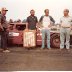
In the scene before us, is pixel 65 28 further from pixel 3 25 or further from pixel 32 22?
pixel 3 25

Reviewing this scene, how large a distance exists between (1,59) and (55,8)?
16.5 feet

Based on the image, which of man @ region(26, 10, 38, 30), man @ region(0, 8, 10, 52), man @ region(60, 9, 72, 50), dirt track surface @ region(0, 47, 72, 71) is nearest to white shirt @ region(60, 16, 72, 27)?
man @ region(60, 9, 72, 50)

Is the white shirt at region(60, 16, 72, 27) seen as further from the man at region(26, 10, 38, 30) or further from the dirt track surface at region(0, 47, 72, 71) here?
the man at region(26, 10, 38, 30)

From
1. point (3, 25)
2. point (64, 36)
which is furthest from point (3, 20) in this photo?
point (64, 36)

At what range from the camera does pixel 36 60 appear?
28.8ft

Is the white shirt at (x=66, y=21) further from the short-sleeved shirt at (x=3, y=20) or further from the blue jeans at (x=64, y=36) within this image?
the short-sleeved shirt at (x=3, y=20)

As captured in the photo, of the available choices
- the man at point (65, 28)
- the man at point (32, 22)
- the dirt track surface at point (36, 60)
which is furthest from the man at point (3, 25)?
the man at point (65, 28)

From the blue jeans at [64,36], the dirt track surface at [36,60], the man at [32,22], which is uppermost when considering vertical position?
the man at [32,22]

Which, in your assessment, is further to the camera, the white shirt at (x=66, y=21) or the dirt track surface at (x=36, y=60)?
the white shirt at (x=66, y=21)

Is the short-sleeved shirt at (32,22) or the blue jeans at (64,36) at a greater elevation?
the short-sleeved shirt at (32,22)

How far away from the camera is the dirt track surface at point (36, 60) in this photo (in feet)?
25.3

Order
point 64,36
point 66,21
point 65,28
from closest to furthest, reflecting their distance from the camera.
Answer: point 66,21 → point 65,28 → point 64,36

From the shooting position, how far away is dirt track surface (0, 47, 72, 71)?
773cm

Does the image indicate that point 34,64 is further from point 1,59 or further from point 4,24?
point 4,24
